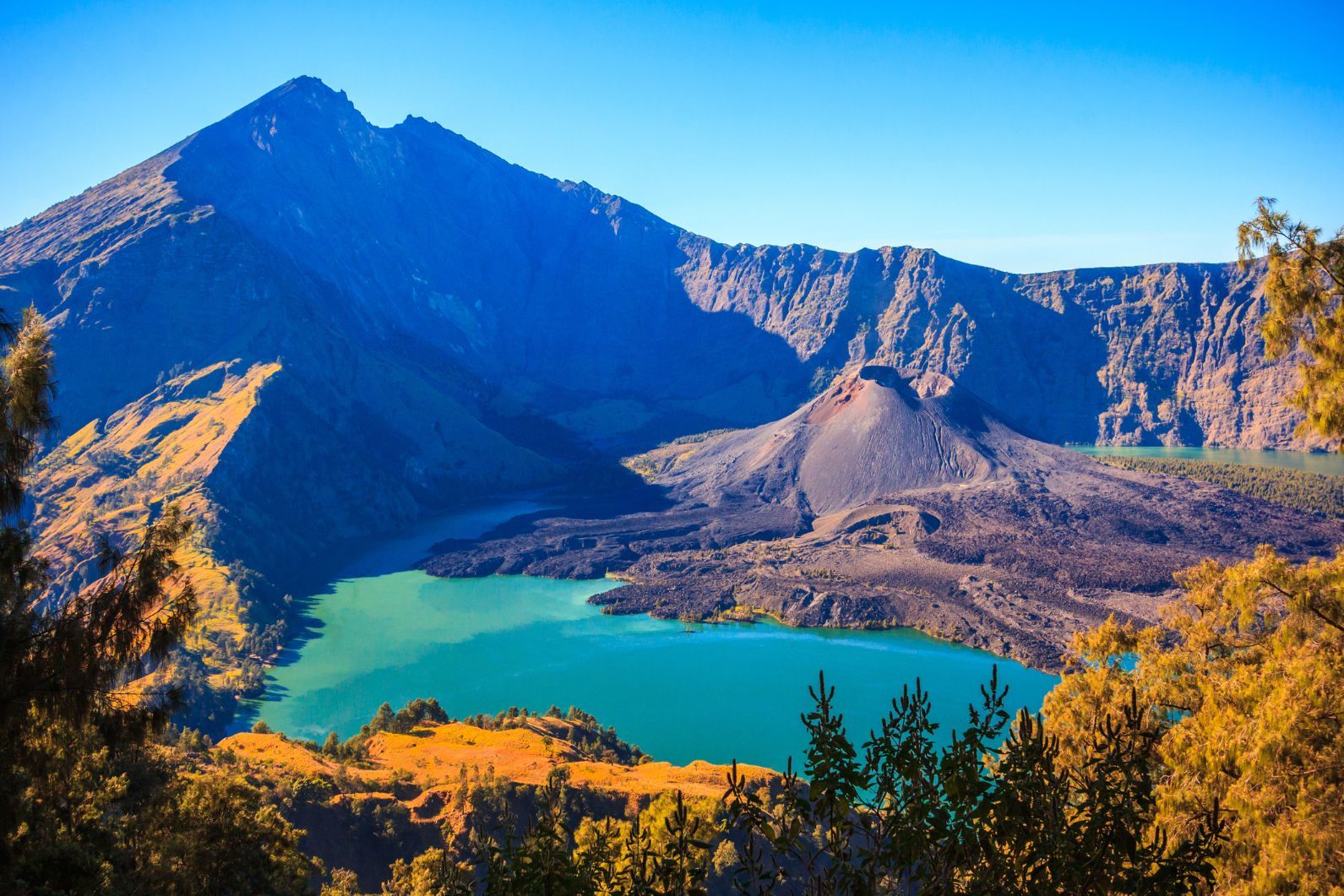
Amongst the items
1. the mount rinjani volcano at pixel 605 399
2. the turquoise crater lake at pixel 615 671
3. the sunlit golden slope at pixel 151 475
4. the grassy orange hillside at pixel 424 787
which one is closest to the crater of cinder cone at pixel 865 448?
the mount rinjani volcano at pixel 605 399

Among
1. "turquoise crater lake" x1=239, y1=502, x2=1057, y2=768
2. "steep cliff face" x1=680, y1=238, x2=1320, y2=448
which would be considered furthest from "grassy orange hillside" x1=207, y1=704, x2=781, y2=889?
"steep cliff face" x1=680, y1=238, x2=1320, y2=448

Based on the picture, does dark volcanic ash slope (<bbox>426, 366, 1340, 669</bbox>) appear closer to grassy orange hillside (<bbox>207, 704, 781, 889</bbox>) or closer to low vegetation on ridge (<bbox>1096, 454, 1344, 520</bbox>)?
low vegetation on ridge (<bbox>1096, 454, 1344, 520</bbox>)

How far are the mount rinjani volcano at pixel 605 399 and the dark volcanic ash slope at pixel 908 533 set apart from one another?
37 cm

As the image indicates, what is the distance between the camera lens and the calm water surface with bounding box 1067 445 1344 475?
357ft

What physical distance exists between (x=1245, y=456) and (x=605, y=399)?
98130 mm

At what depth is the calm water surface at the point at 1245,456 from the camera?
109 m

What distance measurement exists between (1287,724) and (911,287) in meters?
158

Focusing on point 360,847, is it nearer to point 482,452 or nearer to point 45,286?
point 482,452

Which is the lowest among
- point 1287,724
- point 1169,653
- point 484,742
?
point 484,742

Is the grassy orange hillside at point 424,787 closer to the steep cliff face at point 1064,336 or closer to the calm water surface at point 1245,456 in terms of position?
the calm water surface at point 1245,456

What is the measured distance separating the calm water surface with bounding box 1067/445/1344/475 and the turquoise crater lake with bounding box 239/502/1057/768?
79385 mm

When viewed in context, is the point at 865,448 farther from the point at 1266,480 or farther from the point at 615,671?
the point at 615,671

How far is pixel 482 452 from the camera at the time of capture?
367 feet

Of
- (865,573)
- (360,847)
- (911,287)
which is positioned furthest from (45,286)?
(911,287)
